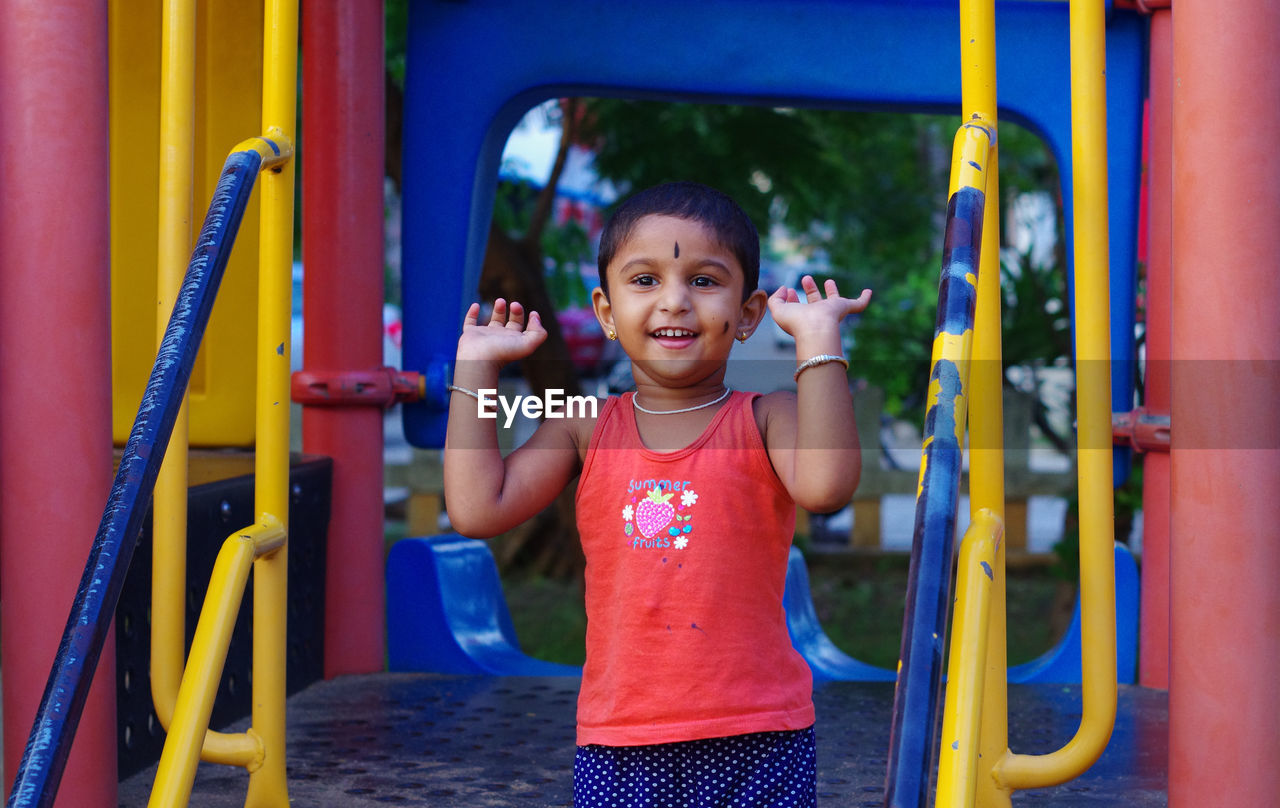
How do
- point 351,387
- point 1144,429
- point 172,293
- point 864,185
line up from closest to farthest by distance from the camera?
point 172,293, point 1144,429, point 351,387, point 864,185

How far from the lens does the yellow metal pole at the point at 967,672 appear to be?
1.25 metres

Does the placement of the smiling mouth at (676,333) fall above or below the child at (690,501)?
above

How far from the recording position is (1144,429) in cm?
291

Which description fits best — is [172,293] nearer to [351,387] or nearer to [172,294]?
[172,294]

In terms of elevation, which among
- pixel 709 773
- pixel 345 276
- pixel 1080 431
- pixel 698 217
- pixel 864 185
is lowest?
pixel 709 773

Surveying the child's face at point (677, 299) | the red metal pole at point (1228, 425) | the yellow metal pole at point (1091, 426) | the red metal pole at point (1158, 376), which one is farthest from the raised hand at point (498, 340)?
the red metal pole at point (1158, 376)

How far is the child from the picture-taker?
1.43 metres

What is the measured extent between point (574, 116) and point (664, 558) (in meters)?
4.12

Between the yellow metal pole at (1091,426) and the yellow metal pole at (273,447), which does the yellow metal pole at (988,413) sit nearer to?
the yellow metal pole at (1091,426)

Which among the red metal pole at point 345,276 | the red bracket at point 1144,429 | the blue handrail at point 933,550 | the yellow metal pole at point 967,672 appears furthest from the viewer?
the red metal pole at point 345,276

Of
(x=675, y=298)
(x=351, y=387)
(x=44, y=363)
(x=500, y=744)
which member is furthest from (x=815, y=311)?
(x=351, y=387)

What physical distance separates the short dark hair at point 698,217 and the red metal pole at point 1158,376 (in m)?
1.67

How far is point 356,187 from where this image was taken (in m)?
3.11

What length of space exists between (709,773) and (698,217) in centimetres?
60
